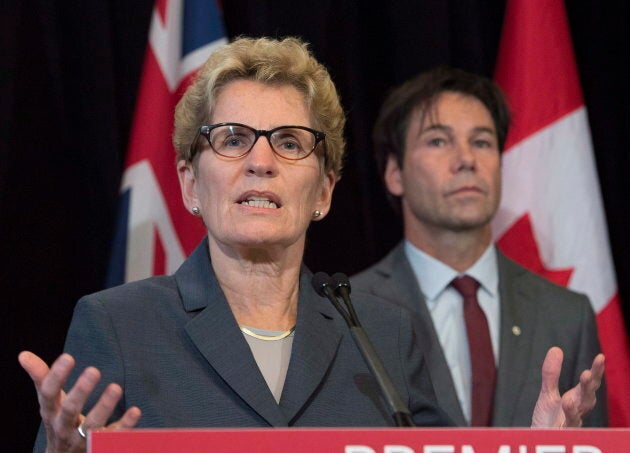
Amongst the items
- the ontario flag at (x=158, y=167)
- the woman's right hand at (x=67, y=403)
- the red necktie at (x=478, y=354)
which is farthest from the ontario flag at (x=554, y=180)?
the woman's right hand at (x=67, y=403)

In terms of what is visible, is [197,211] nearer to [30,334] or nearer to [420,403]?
[420,403]

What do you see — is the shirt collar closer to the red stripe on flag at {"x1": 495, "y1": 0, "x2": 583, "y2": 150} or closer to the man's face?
the man's face

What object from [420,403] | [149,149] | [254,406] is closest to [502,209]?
[149,149]

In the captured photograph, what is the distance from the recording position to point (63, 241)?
10.4 ft

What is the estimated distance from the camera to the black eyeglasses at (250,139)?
198 centimetres

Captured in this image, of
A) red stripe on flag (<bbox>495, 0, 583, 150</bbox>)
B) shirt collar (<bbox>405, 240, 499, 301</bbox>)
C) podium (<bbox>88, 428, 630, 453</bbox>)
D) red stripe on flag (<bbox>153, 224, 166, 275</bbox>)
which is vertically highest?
red stripe on flag (<bbox>495, 0, 583, 150</bbox>)

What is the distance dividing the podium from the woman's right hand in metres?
0.15

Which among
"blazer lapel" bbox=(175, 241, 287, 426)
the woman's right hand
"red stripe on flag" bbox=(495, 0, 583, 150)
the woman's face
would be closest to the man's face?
"red stripe on flag" bbox=(495, 0, 583, 150)

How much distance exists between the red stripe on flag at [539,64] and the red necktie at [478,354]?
0.72 metres

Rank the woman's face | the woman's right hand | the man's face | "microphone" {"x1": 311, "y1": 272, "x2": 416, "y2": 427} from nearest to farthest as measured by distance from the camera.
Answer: the woman's right hand, "microphone" {"x1": 311, "y1": 272, "x2": 416, "y2": 427}, the woman's face, the man's face

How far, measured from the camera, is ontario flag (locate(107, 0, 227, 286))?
3.13m

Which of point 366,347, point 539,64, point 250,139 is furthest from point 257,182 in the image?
point 539,64

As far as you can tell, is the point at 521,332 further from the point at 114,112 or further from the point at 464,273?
the point at 114,112

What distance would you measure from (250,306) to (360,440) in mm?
704
